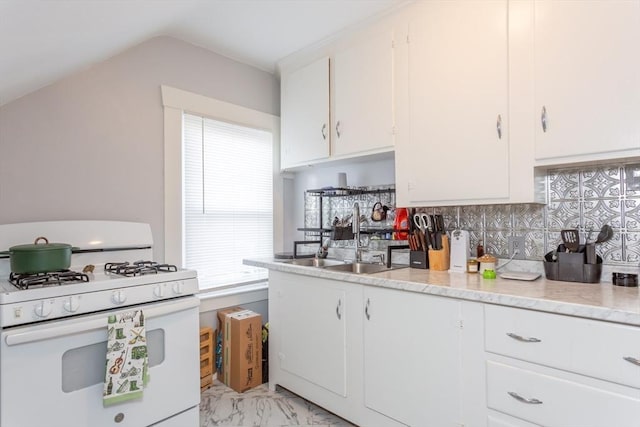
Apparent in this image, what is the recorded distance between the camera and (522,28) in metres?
1.64

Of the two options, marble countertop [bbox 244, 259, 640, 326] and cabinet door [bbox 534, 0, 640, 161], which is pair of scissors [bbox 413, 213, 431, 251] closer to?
marble countertop [bbox 244, 259, 640, 326]

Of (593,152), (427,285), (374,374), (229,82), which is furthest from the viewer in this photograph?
(229,82)

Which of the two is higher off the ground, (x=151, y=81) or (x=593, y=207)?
(x=151, y=81)

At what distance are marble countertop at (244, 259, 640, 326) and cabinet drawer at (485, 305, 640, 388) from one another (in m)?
0.04

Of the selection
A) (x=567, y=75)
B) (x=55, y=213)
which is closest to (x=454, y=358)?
(x=567, y=75)

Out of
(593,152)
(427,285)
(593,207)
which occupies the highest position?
(593,152)

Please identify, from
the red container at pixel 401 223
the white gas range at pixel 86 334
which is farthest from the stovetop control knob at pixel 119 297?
the red container at pixel 401 223

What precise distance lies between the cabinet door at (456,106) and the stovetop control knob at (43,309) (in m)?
1.77

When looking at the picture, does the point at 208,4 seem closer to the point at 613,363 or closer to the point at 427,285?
the point at 427,285

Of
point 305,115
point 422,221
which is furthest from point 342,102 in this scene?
point 422,221

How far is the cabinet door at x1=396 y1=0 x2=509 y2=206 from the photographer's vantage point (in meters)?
1.73

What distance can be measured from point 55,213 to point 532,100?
2.52 m

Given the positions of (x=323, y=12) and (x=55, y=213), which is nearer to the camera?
(x=55, y=213)

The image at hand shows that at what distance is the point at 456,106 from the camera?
1.86 m
